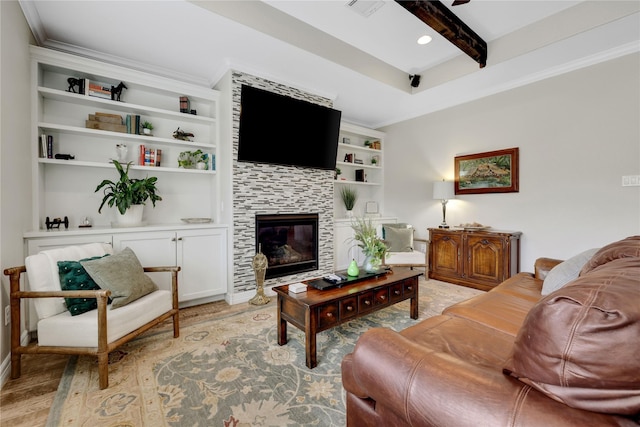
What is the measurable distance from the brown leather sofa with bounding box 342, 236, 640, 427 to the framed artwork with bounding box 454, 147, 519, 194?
323cm

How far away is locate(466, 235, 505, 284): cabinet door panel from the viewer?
11.3 ft

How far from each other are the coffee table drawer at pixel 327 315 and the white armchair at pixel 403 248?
6.64 feet

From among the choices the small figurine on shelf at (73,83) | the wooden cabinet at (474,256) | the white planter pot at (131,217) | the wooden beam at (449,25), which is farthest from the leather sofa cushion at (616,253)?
the small figurine on shelf at (73,83)

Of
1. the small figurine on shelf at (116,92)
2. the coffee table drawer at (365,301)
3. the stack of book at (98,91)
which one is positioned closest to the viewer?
the coffee table drawer at (365,301)

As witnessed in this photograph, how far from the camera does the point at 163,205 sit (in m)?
3.33

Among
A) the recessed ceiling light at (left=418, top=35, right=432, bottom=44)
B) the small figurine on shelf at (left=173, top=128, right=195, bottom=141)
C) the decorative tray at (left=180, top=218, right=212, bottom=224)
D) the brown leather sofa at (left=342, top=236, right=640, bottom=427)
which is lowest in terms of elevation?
the brown leather sofa at (left=342, top=236, right=640, bottom=427)

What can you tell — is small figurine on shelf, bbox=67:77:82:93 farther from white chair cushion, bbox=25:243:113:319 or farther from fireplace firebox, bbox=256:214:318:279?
fireplace firebox, bbox=256:214:318:279

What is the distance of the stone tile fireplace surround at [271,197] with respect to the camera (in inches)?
126

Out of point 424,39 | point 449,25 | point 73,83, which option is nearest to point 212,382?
point 73,83

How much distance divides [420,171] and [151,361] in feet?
14.8

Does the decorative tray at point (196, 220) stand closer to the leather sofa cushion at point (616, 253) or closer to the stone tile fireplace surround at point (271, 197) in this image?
the stone tile fireplace surround at point (271, 197)

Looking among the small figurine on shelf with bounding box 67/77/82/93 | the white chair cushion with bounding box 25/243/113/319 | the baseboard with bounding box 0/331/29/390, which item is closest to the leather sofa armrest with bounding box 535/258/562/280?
the white chair cushion with bounding box 25/243/113/319

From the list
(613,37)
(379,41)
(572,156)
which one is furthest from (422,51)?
(572,156)

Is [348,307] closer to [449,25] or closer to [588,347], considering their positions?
[588,347]
